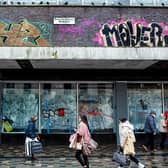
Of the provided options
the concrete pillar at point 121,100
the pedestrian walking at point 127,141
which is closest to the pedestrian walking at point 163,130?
the concrete pillar at point 121,100

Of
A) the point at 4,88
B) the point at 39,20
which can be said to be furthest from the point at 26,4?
the point at 4,88

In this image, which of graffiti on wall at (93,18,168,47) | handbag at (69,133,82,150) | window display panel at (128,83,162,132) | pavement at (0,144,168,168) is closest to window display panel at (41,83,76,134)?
pavement at (0,144,168,168)

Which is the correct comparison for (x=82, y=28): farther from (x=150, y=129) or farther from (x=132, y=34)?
(x=150, y=129)

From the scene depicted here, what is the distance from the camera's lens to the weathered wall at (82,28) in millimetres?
14719

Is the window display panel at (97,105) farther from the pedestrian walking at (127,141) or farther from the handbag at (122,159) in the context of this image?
the handbag at (122,159)

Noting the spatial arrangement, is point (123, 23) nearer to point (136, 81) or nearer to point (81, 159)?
point (136, 81)

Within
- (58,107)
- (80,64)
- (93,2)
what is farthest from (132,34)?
(58,107)

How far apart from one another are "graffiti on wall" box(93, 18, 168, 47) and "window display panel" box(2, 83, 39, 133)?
5169mm

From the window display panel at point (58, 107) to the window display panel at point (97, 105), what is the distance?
0.47 m

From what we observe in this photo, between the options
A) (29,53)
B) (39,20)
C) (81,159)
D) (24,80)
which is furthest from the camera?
(24,80)

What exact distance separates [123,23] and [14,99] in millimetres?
6581

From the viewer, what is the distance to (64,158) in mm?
14070

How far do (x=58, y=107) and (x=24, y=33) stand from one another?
514 cm

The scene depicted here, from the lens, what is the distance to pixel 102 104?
744 inches
